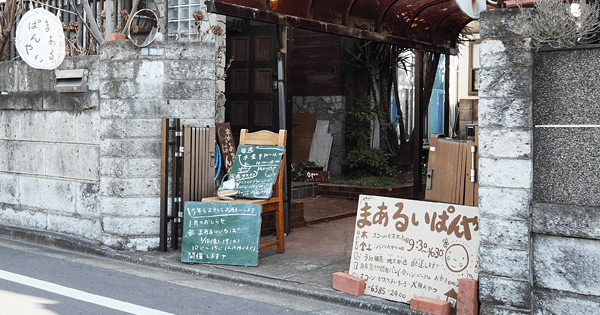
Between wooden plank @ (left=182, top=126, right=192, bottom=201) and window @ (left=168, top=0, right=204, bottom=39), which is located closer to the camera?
wooden plank @ (left=182, top=126, right=192, bottom=201)

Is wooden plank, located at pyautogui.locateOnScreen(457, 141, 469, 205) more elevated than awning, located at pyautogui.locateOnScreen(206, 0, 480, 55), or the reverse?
awning, located at pyautogui.locateOnScreen(206, 0, 480, 55)

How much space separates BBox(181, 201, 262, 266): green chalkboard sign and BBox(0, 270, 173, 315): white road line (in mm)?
1392

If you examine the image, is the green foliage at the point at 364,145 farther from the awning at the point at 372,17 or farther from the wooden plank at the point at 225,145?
the wooden plank at the point at 225,145

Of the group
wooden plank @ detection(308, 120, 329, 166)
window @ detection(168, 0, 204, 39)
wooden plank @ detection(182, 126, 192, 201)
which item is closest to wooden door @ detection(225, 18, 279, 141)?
window @ detection(168, 0, 204, 39)

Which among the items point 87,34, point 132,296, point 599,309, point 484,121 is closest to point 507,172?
point 484,121

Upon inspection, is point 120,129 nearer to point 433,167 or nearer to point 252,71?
point 433,167

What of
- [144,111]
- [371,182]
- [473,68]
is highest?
[473,68]

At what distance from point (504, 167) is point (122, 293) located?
3.59m

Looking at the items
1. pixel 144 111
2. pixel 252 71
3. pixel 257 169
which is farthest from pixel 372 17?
pixel 144 111

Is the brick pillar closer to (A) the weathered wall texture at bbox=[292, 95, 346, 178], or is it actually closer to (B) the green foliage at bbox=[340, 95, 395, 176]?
(B) the green foliage at bbox=[340, 95, 395, 176]

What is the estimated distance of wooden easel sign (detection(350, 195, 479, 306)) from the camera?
17.1ft

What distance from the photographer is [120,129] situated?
24.2ft

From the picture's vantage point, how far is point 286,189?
8375 millimetres

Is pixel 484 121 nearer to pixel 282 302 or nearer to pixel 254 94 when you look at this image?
pixel 282 302
